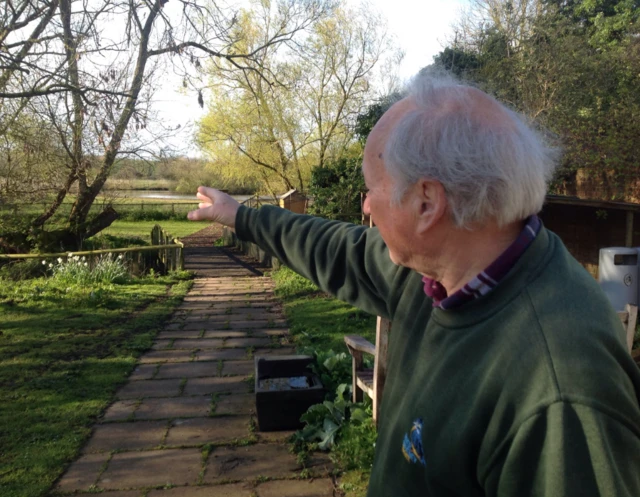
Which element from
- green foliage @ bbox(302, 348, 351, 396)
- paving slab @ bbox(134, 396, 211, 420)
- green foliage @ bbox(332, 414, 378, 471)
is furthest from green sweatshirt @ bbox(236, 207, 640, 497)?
paving slab @ bbox(134, 396, 211, 420)

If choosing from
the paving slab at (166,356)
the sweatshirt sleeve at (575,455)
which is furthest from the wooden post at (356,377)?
the sweatshirt sleeve at (575,455)

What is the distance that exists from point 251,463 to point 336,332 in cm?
318

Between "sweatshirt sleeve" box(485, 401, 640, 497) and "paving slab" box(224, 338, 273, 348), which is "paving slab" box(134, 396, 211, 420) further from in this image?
"sweatshirt sleeve" box(485, 401, 640, 497)

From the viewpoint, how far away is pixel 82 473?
136 inches

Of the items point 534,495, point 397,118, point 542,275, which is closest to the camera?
point 534,495

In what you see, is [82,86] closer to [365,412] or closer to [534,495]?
[365,412]

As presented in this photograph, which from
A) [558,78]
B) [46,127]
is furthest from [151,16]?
[558,78]

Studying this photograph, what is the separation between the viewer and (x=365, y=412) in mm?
3807

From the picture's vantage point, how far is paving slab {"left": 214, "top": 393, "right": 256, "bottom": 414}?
445 cm

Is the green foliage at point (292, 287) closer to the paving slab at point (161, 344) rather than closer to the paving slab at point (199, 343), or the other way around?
the paving slab at point (199, 343)

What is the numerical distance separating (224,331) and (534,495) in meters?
6.46

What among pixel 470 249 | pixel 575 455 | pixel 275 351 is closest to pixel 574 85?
pixel 275 351

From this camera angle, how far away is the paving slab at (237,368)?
5.43 m

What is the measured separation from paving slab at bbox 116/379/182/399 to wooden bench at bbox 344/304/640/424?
66.0 inches
